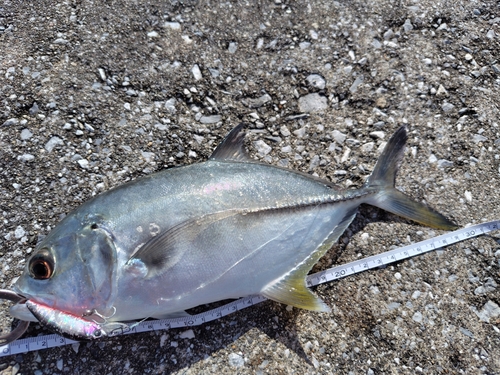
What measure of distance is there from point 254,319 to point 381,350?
69 centimetres

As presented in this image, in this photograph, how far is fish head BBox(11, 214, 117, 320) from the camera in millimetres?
1801

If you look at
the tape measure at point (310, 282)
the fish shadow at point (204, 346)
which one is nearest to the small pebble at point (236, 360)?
the fish shadow at point (204, 346)

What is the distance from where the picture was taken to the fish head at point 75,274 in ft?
5.91

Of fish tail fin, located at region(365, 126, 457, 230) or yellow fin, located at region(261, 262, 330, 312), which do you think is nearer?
A: yellow fin, located at region(261, 262, 330, 312)

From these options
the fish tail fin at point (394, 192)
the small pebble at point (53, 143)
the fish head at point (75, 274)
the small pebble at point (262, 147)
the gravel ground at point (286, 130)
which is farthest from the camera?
the small pebble at point (262, 147)

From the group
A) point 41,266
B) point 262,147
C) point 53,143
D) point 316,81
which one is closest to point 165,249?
point 41,266

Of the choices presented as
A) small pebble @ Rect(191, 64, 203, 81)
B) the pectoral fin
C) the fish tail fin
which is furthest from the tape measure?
small pebble @ Rect(191, 64, 203, 81)

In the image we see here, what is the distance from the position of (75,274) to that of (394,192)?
1693mm

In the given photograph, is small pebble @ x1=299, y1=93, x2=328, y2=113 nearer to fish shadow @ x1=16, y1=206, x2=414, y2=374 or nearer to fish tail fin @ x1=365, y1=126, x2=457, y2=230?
fish tail fin @ x1=365, y1=126, x2=457, y2=230

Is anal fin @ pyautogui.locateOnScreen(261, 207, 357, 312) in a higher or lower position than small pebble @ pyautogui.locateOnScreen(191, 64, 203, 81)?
lower

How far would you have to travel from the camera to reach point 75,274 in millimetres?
1802

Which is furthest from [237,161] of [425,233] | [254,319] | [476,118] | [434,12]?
[434,12]

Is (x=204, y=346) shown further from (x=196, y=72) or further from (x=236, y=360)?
(x=196, y=72)

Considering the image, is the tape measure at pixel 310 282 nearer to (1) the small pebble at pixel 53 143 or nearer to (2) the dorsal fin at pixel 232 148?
(2) the dorsal fin at pixel 232 148
